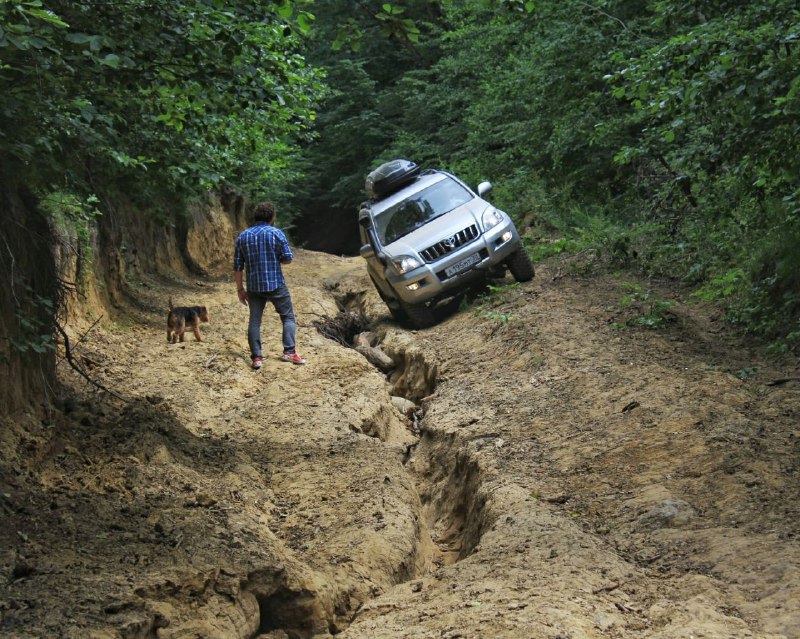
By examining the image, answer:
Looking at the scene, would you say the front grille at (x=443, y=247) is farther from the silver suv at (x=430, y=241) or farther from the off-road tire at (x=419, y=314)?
the off-road tire at (x=419, y=314)

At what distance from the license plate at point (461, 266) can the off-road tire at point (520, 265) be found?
0.90 metres

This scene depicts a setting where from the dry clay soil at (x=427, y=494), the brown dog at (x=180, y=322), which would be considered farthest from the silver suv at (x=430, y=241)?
the brown dog at (x=180, y=322)

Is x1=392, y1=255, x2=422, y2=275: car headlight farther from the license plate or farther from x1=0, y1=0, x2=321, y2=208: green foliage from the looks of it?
x1=0, y1=0, x2=321, y2=208: green foliage

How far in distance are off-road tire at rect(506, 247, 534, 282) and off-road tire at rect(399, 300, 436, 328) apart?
4.70 ft

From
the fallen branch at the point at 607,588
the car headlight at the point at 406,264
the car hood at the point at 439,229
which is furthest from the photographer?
the car hood at the point at 439,229

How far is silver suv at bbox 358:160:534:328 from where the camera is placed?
12.8 metres

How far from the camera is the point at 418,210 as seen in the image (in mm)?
13672

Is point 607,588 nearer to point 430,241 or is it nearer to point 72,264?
point 72,264

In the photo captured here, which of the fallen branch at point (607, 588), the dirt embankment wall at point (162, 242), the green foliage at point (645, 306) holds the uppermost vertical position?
the dirt embankment wall at point (162, 242)

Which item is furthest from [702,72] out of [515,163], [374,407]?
[515,163]

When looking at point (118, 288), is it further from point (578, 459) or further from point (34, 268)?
point (578, 459)

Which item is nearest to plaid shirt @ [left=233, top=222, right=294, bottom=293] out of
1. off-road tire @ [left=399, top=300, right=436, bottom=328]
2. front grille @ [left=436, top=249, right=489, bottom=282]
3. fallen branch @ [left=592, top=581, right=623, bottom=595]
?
front grille @ [left=436, top=249, right=489, bottom=282]

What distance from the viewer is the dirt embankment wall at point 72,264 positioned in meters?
5.77

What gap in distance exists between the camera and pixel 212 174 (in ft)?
30.0
